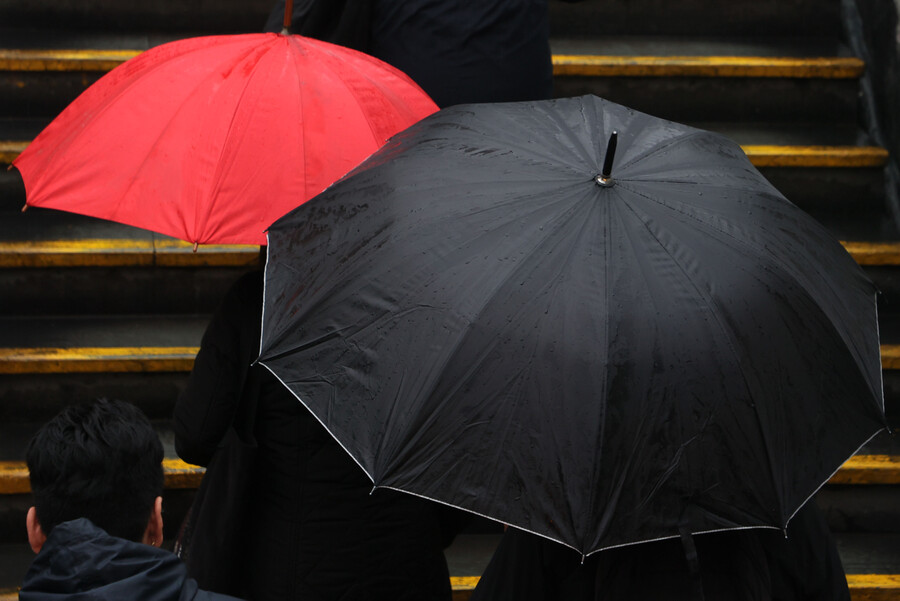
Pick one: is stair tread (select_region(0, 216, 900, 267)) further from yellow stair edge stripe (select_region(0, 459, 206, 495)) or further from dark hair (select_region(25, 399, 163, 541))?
dark hair (select_region(25, 399, 163, 541))

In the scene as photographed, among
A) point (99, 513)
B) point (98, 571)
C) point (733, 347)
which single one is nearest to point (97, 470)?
point (99, 513)

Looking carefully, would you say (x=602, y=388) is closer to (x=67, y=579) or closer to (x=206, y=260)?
(x=67, y=579)

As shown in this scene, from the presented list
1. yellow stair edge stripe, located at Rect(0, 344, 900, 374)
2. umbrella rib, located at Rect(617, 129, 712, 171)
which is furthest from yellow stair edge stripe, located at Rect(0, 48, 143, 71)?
umbrella rib, located at Rect(617, 129, 712, 171)

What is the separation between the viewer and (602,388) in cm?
202

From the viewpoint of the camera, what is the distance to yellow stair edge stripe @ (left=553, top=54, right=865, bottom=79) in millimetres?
5371

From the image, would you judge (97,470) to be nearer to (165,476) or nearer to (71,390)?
(165,476)

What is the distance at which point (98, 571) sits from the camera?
6.15 feet

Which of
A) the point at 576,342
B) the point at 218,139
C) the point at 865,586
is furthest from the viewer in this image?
the point at 865,586

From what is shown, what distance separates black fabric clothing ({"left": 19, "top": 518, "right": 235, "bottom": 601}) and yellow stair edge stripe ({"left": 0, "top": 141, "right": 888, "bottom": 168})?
385 centimetres

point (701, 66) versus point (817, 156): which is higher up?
point (701, 66)

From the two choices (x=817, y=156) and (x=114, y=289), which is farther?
(x=817, y=156)

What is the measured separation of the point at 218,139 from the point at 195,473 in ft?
6.03

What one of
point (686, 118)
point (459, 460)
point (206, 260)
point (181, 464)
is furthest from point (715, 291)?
point (686, 118)

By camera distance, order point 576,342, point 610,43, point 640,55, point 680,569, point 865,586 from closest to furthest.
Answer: point 576,342 < point 680,569 < point 865,586 < point 640,55 < point 610,43
